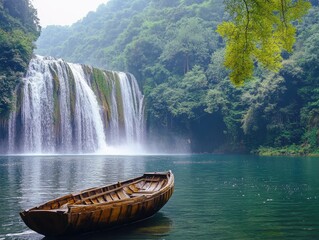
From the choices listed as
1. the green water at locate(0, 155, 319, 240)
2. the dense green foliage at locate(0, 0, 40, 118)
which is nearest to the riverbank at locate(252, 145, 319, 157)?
the green water at locate(0, 155, 319, 240)

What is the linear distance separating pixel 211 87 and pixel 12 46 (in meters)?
30.1

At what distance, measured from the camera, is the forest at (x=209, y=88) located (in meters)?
54.5

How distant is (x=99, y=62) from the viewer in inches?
3952

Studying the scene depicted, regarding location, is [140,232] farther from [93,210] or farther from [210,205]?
[210,205]

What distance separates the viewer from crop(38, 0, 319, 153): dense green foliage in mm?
54656

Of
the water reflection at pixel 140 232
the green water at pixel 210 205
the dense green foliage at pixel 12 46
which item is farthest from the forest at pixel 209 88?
the water reflection at pixel 140 232

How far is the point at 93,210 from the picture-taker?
10.5 metres

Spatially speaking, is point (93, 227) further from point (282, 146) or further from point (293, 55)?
point (293, 55)

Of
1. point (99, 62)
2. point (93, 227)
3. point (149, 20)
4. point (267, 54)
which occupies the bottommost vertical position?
point (93, 227)

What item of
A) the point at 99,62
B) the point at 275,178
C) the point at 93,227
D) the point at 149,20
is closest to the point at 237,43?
the point at 93,227

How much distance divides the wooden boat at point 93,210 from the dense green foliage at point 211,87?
1684 inches

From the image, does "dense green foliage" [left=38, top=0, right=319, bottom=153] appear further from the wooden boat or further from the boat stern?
the boat stern

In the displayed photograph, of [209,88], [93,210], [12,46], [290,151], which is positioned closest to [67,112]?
[12,46]

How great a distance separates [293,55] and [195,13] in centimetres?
3226
